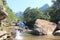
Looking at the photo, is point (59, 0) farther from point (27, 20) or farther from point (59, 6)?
point (27, 20)

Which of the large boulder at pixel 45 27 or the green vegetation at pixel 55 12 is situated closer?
the large boulder at pixel 45 27

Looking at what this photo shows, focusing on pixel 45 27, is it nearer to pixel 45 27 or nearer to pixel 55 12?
pixel 45 27

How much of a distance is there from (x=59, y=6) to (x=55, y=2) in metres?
1.36

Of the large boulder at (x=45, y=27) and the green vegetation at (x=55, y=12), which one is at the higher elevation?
the green vegetation at (x=55, y=12)

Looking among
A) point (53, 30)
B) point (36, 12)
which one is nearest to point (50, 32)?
point (53, 30)

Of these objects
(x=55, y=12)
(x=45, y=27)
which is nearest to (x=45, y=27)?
(x=45, y=27)

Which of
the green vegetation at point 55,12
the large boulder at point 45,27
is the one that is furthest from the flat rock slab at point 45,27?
the green vegetation at point 55,12

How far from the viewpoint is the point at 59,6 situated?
46.5 meters

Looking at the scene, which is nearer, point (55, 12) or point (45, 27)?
point (45, 27)

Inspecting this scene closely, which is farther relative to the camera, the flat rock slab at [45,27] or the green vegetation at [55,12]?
the green vegetation at [55,12]

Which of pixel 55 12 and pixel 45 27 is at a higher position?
pixel 55 12

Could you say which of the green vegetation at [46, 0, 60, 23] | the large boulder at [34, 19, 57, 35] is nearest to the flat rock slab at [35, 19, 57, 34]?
the large boulder at [34, 19, 57, 35]

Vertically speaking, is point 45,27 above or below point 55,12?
below

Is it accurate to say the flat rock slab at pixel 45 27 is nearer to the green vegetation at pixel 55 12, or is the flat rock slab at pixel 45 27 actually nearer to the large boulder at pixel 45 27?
the large boulder at pixel 45 27
